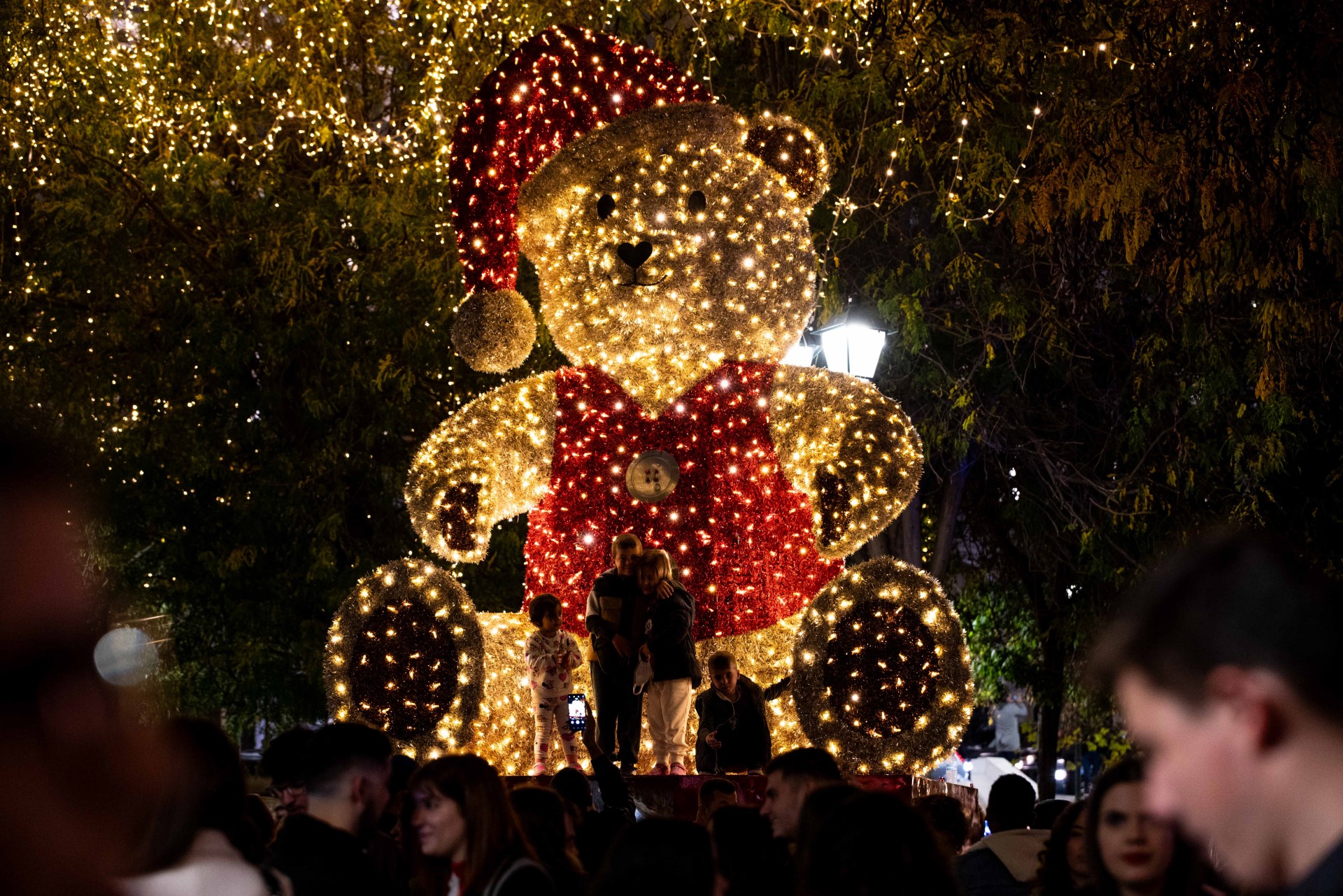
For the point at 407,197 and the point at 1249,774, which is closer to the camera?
the point at 1249,774

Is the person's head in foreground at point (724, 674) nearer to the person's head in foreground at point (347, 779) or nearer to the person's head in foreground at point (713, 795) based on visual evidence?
the person's head in foreground at point (713, 795)

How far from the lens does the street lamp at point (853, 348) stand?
35.2 feet

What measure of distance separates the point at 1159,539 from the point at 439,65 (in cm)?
791

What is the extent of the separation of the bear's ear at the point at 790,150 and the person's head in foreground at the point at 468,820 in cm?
561

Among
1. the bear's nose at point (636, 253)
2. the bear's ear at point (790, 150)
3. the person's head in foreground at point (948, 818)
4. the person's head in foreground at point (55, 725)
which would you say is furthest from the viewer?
the bear's ear at point (790, 150)

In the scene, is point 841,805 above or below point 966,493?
below

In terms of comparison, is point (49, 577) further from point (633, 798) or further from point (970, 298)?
point (970, 298)

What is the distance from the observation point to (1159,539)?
47.9 feet

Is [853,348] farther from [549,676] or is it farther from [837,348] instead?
[549,676]

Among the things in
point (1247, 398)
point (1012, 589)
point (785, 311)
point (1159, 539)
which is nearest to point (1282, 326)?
point (785, 311)

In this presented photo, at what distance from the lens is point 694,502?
29.6ft

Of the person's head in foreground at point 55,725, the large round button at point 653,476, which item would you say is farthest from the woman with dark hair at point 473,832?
the large round button at point 653,476

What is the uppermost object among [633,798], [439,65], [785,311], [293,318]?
[439,65]

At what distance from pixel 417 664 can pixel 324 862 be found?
4481mm
